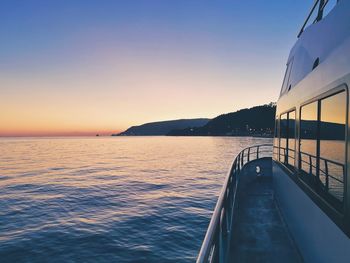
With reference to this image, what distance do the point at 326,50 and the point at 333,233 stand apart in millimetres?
3053

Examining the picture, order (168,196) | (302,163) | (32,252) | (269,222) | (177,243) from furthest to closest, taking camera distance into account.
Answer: (168,196) → (177,243) → (32,252) → (269,222) → (302,163)

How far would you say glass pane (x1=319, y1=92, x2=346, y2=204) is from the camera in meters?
3.31

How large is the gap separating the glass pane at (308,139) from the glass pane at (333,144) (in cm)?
44

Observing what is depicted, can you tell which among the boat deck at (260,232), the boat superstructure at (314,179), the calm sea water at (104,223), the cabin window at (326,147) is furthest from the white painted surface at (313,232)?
the calm sea water at (104,223)

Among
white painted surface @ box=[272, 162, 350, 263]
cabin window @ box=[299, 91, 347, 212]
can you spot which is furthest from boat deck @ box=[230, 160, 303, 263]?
Answer: cabin window @ box=[299, 91, 347, 212]

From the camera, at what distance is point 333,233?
135 inches

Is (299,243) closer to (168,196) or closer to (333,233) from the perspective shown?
→ (333,233)

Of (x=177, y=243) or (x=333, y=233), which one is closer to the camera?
(x=333, y=233)

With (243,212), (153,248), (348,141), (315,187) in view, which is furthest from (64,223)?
(348,141)

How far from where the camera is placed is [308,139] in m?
5.16

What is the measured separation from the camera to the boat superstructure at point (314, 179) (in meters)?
3.16

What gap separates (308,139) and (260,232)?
3.24m

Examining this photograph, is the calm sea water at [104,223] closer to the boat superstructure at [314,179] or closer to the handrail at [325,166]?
the boat superstructure at [314,179]

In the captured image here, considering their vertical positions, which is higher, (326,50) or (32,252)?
(326,50)
